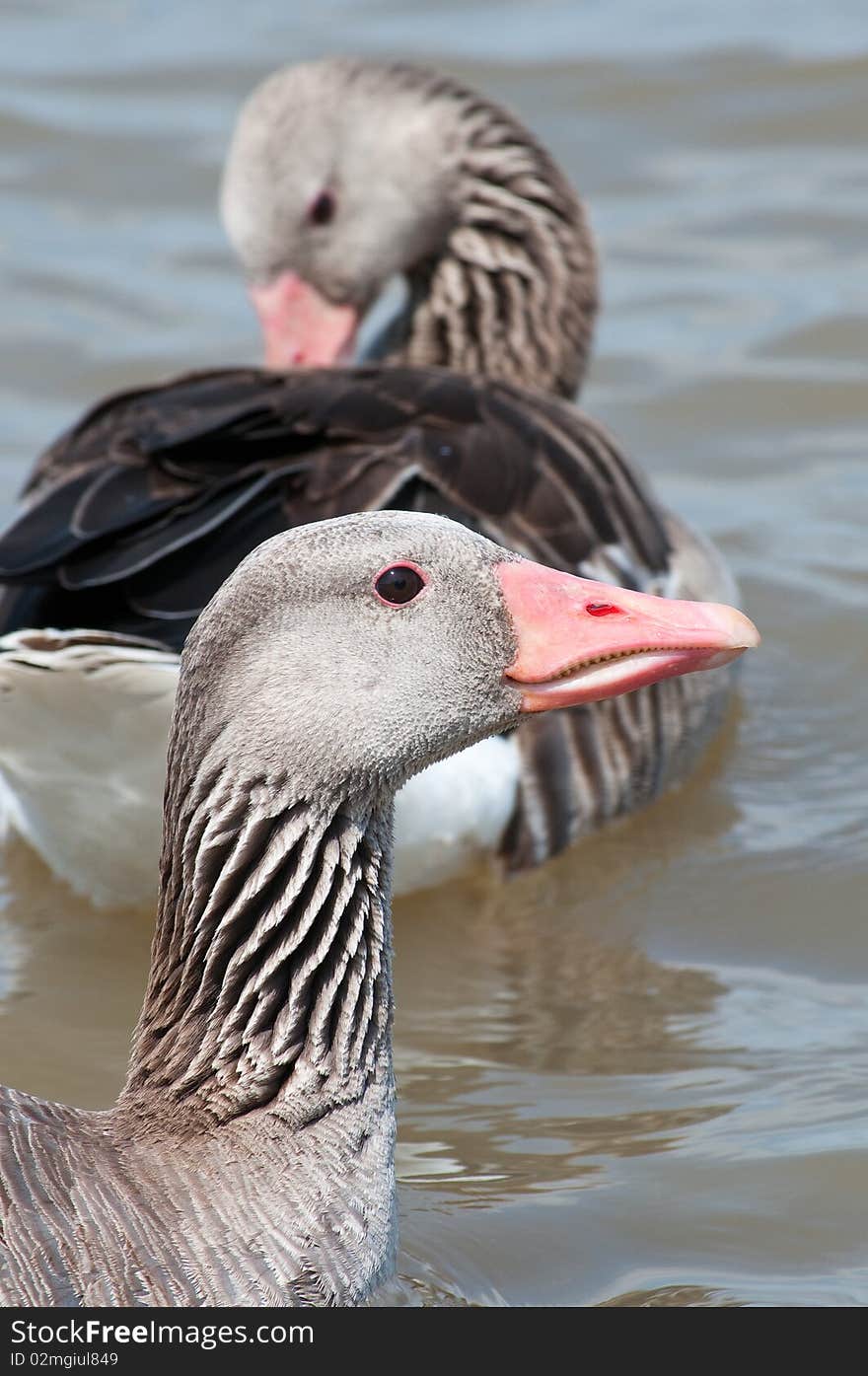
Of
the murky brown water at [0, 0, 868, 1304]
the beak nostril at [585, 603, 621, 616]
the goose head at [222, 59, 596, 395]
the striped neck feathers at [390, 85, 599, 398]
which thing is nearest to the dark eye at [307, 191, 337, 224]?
the goose head at [222, 59, 596, 395]

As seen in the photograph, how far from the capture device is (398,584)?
4020mm

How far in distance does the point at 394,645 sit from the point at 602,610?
401 millimetres

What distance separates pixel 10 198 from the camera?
12.5m

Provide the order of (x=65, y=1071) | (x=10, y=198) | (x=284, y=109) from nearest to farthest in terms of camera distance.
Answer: (x=65, y=1071)
(x=284, y=109)
(x=10, y=198)

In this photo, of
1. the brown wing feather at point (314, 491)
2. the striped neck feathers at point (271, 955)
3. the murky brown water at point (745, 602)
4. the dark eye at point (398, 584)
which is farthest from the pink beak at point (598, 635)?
the brown wing feather at point (314, 491)

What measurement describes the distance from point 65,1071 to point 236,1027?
5.06 ft

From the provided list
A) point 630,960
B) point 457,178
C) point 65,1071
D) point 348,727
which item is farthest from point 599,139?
point 348,727

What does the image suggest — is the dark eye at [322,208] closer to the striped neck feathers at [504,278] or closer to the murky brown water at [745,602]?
the striped neck feathers at [504,278]

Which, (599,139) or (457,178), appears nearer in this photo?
(457,178)

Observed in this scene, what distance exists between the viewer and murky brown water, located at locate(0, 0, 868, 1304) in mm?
5129

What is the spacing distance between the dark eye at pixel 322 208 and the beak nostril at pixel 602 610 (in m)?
4.56

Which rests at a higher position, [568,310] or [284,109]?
[284,109]

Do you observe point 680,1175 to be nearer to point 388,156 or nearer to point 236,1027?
point 236,1027

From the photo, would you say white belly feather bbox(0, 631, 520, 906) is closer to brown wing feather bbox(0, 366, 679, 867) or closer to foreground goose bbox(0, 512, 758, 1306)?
brown wing feather bbox(0, 366, 679, 867)
